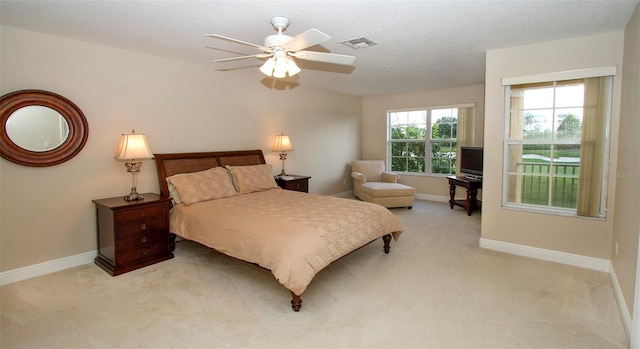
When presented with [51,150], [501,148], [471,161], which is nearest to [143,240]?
[51,150]

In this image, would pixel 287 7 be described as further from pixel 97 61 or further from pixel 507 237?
pixel 507 237

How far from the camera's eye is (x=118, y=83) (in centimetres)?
372

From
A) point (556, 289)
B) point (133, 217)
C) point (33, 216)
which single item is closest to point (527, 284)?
point (556, 289)

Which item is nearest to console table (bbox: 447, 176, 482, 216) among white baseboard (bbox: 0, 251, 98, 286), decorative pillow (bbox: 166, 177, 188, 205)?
decorative pillow (bbox: 166, 177, 188, 205)

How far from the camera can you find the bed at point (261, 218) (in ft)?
8.60

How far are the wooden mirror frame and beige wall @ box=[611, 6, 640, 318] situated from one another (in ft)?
16.2

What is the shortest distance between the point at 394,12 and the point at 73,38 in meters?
3.25

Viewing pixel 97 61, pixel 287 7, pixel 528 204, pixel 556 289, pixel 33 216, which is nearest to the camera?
pixel 287 7

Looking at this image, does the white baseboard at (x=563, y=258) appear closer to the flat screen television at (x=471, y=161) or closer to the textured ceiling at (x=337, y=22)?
the flat screen television at (x=471, y=161)

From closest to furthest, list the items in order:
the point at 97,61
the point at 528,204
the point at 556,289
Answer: the point at 556,289 → the point at 97,61 → the point at 528,204

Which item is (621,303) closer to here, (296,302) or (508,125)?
(508,125)

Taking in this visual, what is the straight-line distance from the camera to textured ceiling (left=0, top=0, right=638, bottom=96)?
2.57 m

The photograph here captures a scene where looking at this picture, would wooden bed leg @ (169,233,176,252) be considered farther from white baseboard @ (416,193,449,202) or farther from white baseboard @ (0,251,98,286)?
white baseboard @ (416,193,449,202)

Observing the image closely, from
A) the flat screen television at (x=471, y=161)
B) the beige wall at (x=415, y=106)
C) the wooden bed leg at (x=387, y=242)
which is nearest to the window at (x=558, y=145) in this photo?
the wooden bed leg at (x=387, y=242)
